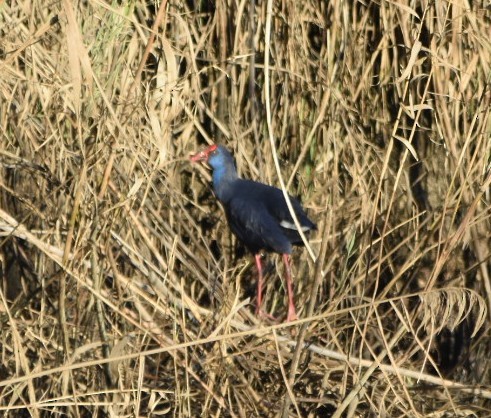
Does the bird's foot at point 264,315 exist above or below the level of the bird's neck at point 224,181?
below

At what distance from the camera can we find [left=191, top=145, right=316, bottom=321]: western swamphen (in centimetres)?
335

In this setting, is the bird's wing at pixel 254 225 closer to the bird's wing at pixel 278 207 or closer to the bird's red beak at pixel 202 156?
the bird's wing at pixel 278 207

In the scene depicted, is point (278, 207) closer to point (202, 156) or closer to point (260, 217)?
point (260, 217)

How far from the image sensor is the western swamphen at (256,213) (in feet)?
11.0

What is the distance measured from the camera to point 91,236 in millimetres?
2678

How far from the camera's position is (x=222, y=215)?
369 cm

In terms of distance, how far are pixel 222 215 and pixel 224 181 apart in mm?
200

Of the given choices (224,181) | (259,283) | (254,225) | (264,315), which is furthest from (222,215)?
(264,315)

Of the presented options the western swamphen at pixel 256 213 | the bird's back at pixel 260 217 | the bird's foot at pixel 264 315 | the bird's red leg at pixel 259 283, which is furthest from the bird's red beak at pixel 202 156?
the bird's foot at pixel 264 315

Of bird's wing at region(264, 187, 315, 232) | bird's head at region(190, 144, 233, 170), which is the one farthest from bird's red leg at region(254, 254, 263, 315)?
bird's head at region(190, 144, 233, 170)

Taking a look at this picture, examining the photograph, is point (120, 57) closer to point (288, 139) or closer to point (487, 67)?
point (288, 139)

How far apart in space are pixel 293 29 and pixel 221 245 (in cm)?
75

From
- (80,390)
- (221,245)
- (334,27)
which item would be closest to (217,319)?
(80,390)

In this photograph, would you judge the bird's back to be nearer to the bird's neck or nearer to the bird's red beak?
the bird's neck
